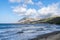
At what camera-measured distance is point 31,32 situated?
13906mm

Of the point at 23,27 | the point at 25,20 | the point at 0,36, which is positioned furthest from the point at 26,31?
the point at 0,36

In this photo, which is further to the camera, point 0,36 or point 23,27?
point 23,27

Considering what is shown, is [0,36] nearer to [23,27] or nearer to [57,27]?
[23,27]

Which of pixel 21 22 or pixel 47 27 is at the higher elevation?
pixel 21 22

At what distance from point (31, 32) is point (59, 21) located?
310 centimetres

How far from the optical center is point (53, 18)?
1366 centimetres

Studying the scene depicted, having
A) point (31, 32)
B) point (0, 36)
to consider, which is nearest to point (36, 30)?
point (31, 32)

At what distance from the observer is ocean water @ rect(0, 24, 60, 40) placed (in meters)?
11.9

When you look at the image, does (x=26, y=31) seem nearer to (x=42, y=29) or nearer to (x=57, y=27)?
(x=42, y=29)

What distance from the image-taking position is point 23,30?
13938 millimetres

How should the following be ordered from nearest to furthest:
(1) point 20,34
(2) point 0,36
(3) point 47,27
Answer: (2) point 0,36 < (1) point 20,34 < (3) point 47,27

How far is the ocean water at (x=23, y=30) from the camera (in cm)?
1188

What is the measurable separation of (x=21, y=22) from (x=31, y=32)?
2.81m

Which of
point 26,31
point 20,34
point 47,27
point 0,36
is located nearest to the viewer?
point 0,36
